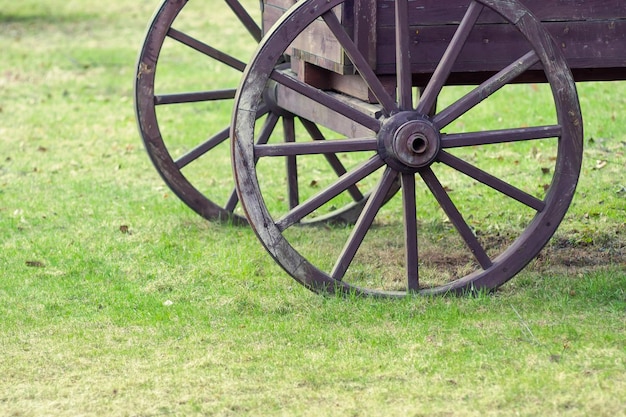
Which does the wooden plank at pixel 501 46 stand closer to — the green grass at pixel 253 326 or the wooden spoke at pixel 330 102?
the wooden spoke at pixel 330 102

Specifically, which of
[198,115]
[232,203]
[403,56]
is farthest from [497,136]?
[198,115]

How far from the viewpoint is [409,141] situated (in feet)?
14.8

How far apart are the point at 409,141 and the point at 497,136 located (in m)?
0.43

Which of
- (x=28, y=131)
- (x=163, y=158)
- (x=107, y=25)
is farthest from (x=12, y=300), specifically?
(x=107, y=25)

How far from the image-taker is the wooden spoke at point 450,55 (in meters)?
4.52

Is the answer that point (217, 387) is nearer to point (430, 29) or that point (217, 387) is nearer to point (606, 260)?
point (430, 29)

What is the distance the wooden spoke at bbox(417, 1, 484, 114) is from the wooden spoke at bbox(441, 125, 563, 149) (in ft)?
0.58

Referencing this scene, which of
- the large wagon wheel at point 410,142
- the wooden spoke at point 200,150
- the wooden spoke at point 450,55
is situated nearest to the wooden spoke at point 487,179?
the large wagon wheel at point 410,142

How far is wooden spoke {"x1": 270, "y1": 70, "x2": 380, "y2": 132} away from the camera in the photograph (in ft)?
15.0

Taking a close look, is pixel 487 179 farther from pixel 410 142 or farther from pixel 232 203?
pixel 232 203

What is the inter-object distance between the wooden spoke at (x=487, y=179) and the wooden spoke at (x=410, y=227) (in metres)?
0.18

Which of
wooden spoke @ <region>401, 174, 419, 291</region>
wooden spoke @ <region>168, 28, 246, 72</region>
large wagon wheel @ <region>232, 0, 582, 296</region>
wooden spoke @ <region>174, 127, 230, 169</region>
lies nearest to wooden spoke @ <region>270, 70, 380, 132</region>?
large wagon wheel @ <region>232, 0, 582, 296</region>

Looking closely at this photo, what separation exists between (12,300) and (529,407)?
8.74 feet

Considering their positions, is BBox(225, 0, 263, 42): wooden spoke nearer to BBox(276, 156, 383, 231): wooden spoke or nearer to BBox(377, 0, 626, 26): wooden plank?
BBox(377, 0, 626, 26): wooden plank
